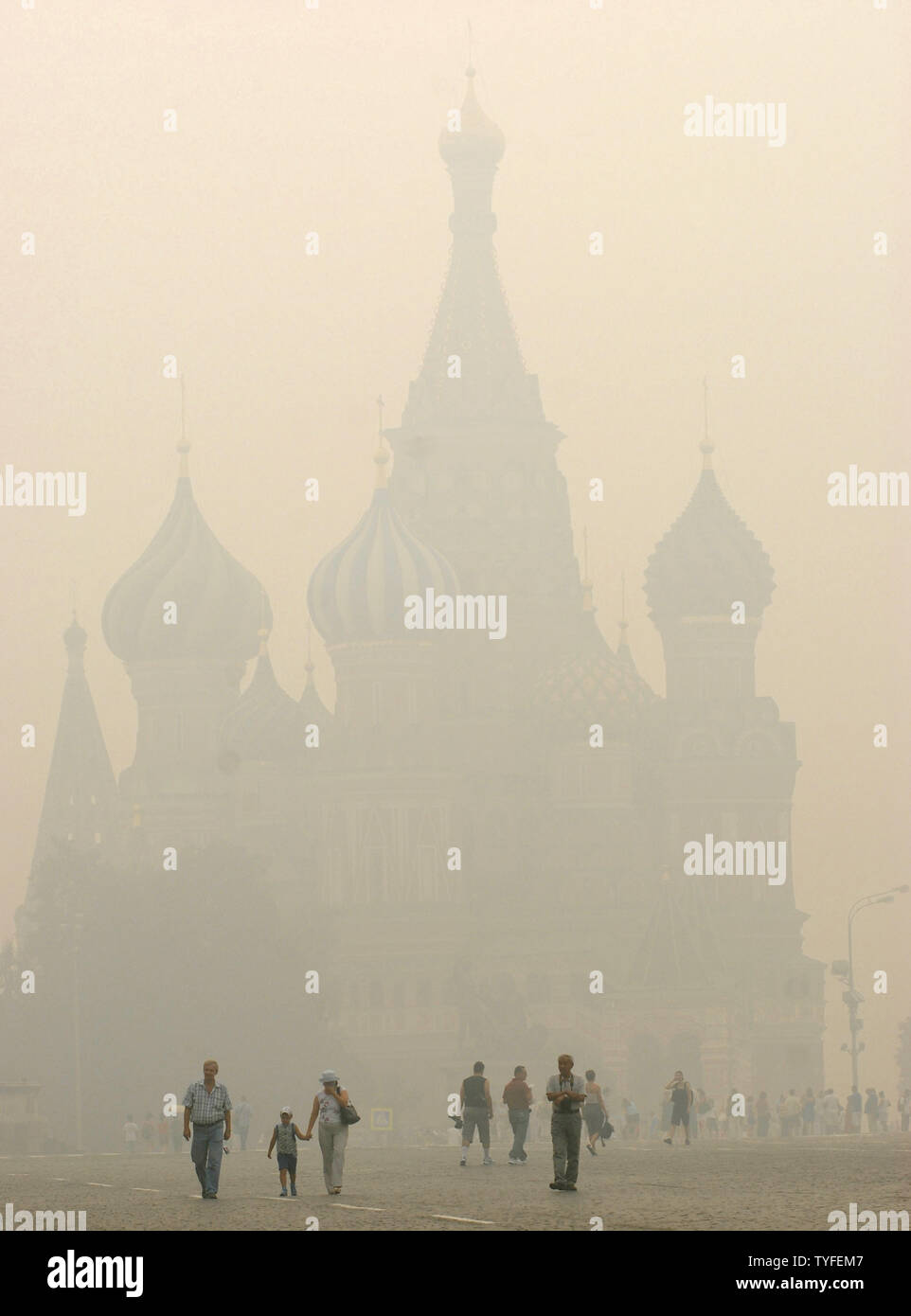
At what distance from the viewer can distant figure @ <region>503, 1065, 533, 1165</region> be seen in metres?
39.1

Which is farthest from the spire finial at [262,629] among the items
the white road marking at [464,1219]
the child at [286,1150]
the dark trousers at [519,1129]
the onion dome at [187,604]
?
the white road marking at [464,1219]

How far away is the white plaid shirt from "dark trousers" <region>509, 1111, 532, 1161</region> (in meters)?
8.42

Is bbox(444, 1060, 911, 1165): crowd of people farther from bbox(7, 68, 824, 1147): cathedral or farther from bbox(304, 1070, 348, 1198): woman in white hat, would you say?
bbox(7, 68, 824, 1147): cathedral

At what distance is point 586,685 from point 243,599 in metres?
15.8

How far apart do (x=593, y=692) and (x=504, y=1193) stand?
10054cm

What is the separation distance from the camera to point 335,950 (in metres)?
123

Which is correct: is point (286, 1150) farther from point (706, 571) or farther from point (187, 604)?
point (187, 604)

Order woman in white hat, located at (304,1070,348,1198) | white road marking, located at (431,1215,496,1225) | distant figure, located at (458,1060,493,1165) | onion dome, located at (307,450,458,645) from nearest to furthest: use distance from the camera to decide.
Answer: white road marking, located at (431,1215,496,1225), woman in white hat, located at (304,1070,348,1198), distant figure, located at (458,1060,493,1165), onion dome, located at (307,450,458,645)

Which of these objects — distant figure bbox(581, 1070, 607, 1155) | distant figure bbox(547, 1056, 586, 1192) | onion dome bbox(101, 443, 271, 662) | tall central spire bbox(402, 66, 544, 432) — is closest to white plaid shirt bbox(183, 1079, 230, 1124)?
distant figure bbox(547, 1056, 586, 1192)

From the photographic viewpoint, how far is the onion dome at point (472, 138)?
14162 centimetres

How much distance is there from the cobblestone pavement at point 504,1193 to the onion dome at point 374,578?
83561 mm
